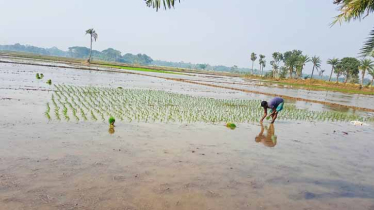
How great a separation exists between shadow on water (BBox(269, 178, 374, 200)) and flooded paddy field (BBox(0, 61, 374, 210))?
19mm

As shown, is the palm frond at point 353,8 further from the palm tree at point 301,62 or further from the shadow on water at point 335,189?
the palm tree at point 301,62

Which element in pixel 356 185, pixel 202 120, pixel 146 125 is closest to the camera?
pixel 356 185

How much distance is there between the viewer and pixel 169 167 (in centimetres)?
470

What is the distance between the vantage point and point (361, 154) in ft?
22.2

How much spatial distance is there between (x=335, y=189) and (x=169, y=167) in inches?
107

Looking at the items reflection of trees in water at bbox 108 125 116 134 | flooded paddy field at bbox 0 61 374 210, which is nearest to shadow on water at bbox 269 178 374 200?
flooded paddy field at bbox 0 61 374 210

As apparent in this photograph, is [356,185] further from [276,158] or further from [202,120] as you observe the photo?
[202,120]

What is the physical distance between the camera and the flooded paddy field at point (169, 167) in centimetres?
354

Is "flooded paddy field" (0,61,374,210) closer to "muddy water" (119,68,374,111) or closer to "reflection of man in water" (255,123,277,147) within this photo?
"reflection of man in water" (255,123,277,147)

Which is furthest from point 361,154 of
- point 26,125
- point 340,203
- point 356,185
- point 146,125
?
point 26,125

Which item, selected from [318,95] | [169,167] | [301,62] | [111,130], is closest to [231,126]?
[111,130]

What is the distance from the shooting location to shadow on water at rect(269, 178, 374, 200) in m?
4.13

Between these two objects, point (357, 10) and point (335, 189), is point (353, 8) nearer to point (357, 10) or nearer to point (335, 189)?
point (357, 10)

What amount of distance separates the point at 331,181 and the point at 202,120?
16.3 feet
